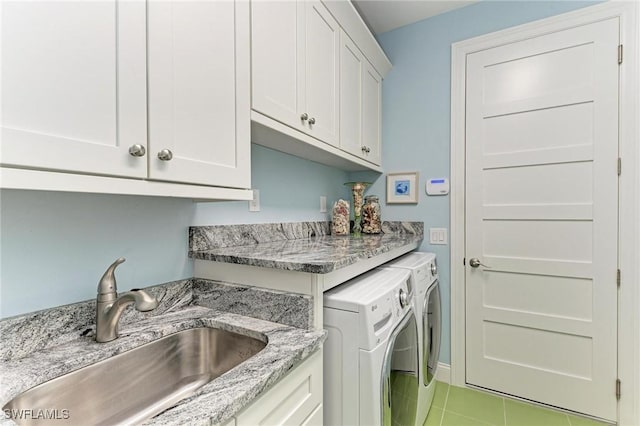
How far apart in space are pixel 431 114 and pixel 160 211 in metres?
1.99

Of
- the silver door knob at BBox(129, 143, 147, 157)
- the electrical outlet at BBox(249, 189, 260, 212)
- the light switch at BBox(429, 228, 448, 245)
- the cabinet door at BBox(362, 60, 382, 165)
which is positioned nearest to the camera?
the silver door knob at BBox(129, 143, 147, 157)

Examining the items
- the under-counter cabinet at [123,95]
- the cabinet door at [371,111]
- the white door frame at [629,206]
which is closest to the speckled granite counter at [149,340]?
the under-counter cabinet at [123,95]

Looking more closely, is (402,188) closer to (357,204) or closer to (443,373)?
(357,204)

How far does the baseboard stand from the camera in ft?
7.07

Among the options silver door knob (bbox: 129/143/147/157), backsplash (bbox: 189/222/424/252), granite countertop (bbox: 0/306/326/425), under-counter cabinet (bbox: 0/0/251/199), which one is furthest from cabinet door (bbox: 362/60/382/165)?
silver door knob (bbox: 129/143/147/157)

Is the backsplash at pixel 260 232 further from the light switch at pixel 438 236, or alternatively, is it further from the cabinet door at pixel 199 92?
the cabinet door at pixel 199 92

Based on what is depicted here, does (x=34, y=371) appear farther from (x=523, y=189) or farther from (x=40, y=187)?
(x=523, y=189)

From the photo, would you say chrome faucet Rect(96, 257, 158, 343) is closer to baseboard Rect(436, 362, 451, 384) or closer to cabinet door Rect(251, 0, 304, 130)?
cabinet door Rect(251, 0, 304, 130)

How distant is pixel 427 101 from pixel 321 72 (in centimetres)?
112

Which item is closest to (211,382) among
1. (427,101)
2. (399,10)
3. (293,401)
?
(293,401)

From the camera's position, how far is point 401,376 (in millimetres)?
1259

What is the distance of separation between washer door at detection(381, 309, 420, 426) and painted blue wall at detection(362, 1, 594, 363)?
36.0 inches

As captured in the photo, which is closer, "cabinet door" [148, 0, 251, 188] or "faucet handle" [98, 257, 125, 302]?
"cabinet door" [148, 0, 251, 188]

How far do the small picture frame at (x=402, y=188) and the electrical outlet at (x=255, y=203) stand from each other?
120 cm
